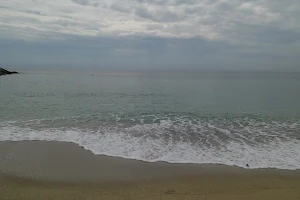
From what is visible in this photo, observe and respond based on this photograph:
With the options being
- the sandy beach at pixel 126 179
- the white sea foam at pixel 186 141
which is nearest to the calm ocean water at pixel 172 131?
the white sea foam at pixel 186 141

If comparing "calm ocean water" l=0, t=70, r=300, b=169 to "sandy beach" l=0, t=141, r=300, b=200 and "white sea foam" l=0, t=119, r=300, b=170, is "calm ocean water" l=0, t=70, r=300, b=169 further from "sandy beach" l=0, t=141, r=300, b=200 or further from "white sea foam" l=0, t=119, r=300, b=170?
"sandy beach" l=0, t=141, r=300, b=200

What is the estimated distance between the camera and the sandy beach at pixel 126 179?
7.59m

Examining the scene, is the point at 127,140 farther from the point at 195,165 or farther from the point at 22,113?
the point at 22,113

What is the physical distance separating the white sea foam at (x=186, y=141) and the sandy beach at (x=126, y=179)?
883mm

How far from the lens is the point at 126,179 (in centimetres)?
875

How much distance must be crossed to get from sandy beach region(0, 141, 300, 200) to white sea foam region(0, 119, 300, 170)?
2.90 feet

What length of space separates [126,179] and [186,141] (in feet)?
17.7

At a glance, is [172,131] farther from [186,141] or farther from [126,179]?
[126,179]

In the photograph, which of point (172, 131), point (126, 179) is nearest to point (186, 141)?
point (172, 131)

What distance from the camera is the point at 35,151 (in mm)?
11578

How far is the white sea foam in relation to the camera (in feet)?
35.5

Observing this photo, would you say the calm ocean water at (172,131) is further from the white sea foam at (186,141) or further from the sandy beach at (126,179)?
the sandy beach at (126,179)

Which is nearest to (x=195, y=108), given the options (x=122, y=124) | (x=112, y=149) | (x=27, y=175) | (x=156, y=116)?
(x=156, y=116)

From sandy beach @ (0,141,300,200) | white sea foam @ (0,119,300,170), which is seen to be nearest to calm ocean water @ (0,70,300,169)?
white sea foam @ (0,119,300,170)
